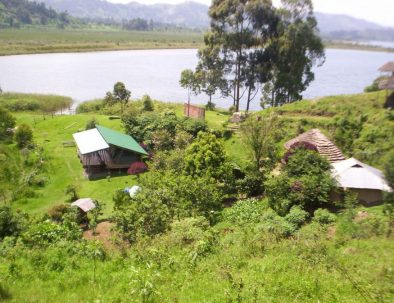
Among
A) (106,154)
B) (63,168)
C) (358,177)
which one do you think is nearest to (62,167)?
(63,168)

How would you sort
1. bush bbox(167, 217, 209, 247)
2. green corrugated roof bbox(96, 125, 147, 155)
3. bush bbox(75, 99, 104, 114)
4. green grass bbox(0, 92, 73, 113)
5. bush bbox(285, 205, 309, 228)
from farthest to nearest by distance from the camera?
green grass bbox(0, 92, 73, 113) < bush bbox(75, 99, 104, 114) < green corrugated roof bbox(96, 125, 147, 155) < bush bbox(285, 205, 309, 228) < bush bbox(167, 217, 209, 247)

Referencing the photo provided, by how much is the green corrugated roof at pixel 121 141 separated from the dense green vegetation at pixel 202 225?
52.1 inches

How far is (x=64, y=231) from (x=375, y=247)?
354 inches

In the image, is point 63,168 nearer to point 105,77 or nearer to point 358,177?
point 358,177

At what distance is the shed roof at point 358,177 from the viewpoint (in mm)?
17828

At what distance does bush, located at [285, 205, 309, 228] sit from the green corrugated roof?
13926 mm

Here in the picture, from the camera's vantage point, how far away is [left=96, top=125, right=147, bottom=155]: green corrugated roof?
26458 millimetres

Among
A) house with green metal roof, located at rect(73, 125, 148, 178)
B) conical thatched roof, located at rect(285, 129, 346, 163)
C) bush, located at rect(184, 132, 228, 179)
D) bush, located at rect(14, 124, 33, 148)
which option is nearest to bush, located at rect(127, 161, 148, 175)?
house with green metal roof, located at rect(73, 125, 148, 178)

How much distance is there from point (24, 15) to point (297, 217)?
17695 centimetres

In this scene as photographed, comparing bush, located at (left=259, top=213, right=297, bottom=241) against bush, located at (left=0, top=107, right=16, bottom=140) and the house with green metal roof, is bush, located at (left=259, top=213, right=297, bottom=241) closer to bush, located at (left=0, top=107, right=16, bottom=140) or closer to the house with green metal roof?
the house with green metal roof

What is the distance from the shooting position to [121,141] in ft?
90.0

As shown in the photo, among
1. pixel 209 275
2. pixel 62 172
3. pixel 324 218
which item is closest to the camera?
pixel 209 275

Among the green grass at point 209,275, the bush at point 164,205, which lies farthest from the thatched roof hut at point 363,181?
the green grass at point 209,275

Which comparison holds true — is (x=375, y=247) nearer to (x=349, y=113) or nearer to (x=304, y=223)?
(x=304, y=223)
